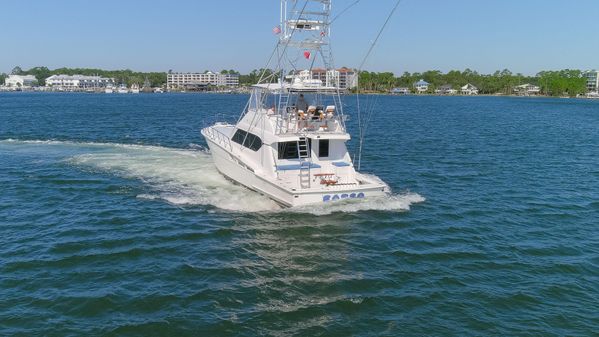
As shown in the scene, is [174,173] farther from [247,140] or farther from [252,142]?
[252,142]

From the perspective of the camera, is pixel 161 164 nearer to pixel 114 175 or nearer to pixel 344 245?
pixel 114 175

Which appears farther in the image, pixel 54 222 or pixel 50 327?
pixel 54 222

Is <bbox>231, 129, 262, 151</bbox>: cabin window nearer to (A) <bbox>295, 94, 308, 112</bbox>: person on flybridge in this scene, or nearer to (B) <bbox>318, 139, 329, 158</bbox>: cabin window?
(A) <bbox>295, 94, 308, 112</bbox>: person on flybridge

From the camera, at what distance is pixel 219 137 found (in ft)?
81.1

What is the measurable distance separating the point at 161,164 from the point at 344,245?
46.0ft

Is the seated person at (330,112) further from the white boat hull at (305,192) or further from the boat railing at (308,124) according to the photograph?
the white boat hull at (305,192)

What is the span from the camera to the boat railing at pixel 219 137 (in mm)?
23047

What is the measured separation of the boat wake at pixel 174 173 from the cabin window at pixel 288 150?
1911mm

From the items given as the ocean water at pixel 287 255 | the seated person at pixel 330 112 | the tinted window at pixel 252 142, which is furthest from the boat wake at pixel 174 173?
the seated person at pixel 330 112

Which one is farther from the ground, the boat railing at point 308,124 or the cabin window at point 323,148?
the boat railing at point 308,124

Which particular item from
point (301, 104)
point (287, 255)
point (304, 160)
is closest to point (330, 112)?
point (301, 104)

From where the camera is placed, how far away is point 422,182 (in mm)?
23812

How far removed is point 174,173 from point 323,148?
7.95 metres

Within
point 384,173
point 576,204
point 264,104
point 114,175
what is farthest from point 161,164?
point 576,204
